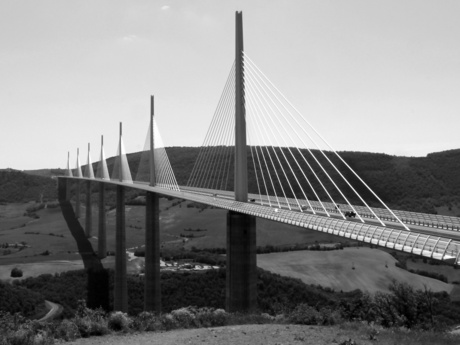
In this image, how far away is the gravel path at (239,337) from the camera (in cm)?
1103

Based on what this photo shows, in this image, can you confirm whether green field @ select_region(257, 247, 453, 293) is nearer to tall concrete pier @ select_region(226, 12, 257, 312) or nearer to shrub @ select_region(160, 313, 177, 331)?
tall concrete pier @ select_region(226, 12, 257, 312)

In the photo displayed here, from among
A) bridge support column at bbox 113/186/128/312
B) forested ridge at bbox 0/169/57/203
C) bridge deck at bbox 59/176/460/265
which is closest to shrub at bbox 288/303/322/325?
bridge deck at bbox 59/176/460/265

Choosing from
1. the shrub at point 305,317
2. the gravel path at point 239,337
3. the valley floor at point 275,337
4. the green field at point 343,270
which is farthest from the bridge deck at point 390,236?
the green field at point 343,270

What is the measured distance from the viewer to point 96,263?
56.9 m

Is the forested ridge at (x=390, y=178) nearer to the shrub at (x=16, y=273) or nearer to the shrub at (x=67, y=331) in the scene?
the shrub at (x=16, y=273)

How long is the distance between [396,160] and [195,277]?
8799 cm

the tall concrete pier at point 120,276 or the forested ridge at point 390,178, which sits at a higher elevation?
the forested ridge at point 390,178

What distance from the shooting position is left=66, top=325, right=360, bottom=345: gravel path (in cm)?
Answer: 1103

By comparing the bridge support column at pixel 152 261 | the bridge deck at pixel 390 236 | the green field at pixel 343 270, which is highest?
the bridge deck at pixel 390 236

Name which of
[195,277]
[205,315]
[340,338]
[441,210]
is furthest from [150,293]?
[441,210]

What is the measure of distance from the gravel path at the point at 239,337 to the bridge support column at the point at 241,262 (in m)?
10.3

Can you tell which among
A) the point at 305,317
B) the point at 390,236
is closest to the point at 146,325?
the point at 305,317

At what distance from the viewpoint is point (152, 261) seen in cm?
4019

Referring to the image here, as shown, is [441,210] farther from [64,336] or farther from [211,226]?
[64,336]
